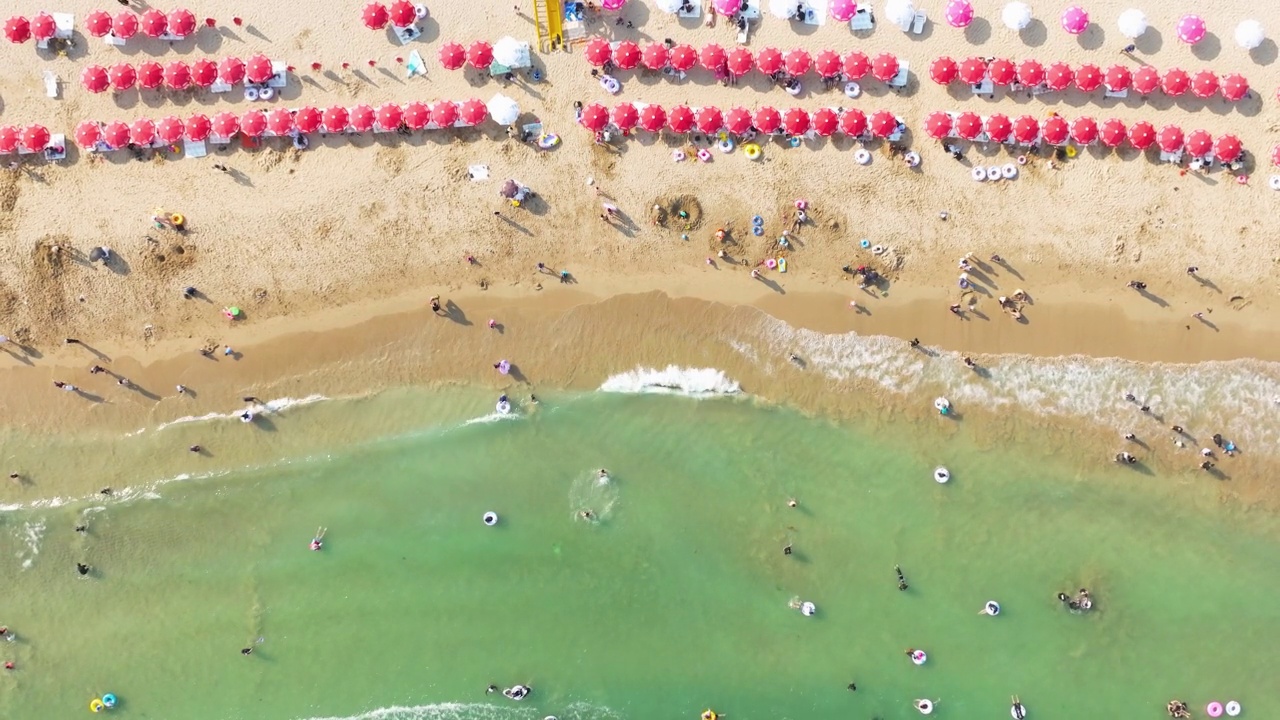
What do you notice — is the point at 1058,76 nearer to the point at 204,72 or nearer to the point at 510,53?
the point at 510,53

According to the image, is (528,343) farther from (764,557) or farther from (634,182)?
(764,557)

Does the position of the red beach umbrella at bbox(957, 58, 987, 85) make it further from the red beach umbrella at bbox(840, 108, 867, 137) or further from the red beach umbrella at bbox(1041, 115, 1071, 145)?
the red beach umbrella at bbox(840, 108, 867, 137)

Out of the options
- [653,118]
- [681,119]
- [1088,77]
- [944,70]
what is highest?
[1088,77]

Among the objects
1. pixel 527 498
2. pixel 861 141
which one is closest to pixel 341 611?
pixel 527 498

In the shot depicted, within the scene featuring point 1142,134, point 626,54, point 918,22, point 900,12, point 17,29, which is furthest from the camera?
point 918,22

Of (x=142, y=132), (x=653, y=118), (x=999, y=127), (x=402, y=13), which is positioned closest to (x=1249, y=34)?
(x=999, y=127)

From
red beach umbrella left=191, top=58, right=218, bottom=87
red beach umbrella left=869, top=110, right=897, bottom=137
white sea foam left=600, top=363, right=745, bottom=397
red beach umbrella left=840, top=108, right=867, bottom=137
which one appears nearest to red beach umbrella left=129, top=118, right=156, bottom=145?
red beach umbrella left=191, top=58, right=218, bottom=87

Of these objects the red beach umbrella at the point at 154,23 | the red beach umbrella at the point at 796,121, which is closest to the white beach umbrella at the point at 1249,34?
the red beach umbrella at the point at 796,121
